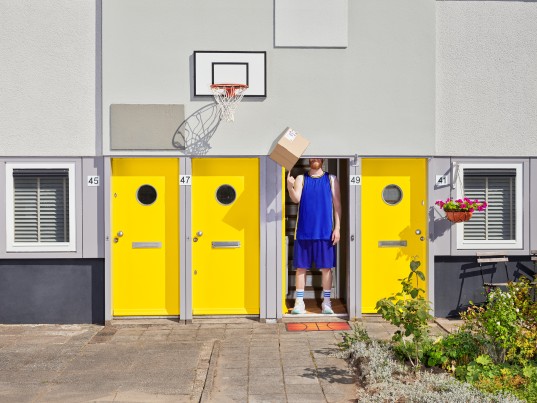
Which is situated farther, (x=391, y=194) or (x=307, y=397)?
(x=391, y=194)

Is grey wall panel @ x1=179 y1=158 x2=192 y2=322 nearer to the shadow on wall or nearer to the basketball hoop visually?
the shadow on wall

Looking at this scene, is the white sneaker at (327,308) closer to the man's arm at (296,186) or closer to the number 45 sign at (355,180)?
the man's arm at (296,186)

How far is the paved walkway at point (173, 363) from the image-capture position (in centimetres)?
783

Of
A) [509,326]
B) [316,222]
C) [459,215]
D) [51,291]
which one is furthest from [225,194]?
[509,326]

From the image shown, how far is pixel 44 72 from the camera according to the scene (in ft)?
36.4

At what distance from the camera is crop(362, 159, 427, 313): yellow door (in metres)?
11.4

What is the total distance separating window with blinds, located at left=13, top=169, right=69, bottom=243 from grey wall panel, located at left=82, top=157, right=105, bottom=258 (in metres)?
0.31

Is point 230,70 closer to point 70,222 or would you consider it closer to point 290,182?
point 290,182

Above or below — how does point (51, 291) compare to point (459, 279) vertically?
below

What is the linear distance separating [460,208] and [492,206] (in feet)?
2.99

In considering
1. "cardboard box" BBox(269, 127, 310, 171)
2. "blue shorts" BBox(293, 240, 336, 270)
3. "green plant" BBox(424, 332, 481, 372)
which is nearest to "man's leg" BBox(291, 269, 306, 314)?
"blue shorts" BBox(293, 240, 336, 270)

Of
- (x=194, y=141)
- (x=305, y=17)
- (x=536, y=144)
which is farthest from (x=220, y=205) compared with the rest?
(x=536, y=144)

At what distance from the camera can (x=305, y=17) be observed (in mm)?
11102

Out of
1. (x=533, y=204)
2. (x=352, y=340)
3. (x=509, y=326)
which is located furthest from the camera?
(x=533, y=204)
